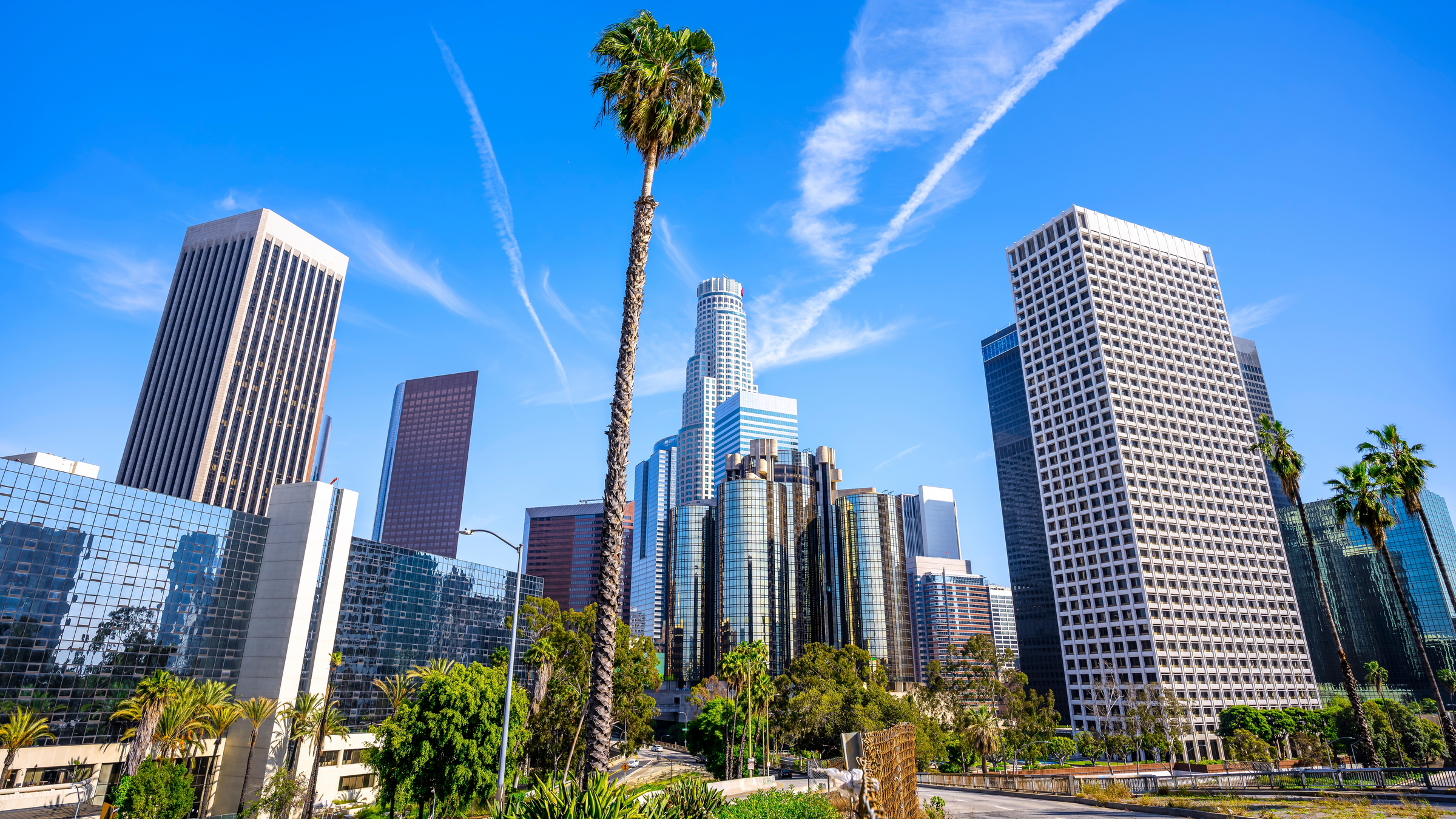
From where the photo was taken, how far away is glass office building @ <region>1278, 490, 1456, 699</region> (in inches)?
5861

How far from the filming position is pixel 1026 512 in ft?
635

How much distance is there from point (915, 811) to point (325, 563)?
7128 centimetres

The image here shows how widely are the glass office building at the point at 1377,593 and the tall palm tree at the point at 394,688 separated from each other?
163470 mm

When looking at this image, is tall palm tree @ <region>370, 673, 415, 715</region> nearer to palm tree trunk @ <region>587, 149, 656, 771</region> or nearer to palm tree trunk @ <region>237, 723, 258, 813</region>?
palm tree trunk @ <region>237, 723, 258, 813</region>

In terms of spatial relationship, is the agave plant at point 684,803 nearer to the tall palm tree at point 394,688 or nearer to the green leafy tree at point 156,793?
the green leafy tree at point 156,793

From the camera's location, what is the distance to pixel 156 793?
5228cm

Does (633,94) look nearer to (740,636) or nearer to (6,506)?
(6,506)

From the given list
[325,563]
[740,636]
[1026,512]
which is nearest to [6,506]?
[325,563]

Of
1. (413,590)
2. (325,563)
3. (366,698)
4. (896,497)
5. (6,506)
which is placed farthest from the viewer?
(896,497)

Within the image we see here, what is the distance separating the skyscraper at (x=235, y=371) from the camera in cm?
12925

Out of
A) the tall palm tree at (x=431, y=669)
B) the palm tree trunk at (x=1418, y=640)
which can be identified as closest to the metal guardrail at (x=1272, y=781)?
the palm tree trunk at (x=1418, y=640)

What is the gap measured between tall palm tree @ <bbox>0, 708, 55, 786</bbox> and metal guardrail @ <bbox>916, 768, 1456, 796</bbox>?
72731 millimetres

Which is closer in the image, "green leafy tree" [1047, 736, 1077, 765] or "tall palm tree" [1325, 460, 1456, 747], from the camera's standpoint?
"tall palm tree" [1325, 460, 1456, 747]

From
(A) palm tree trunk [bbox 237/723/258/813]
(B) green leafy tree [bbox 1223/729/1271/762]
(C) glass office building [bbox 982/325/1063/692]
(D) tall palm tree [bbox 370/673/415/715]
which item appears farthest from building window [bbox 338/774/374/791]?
(C) glass office building [bbox 982/325/1063/692]
